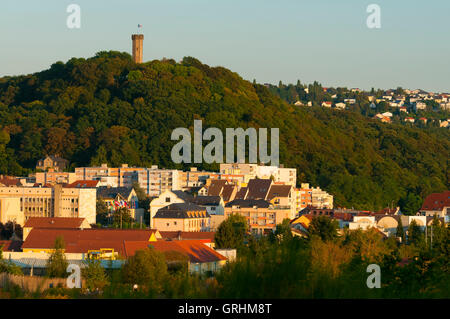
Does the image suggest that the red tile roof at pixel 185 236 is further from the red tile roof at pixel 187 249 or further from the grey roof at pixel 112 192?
the grey roof at pixel 112 192

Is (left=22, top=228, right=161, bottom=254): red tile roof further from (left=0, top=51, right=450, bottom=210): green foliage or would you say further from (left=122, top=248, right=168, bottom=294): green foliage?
(left=0, top=51, right=450, bottom=210): green foliage

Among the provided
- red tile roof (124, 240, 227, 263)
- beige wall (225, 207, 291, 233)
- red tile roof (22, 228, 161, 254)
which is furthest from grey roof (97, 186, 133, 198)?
red tile roof (124, 240, 227, 263)

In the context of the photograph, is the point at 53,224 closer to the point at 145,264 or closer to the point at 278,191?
the point at 278,191

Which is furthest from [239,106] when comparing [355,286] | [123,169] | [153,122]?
[355,286]

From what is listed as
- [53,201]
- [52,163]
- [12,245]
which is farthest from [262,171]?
[12,245]

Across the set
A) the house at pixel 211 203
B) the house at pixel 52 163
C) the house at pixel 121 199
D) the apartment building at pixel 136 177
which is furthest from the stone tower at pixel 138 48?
the house at pixel 211 203

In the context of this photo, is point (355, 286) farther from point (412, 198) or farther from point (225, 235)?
point (412, 198)

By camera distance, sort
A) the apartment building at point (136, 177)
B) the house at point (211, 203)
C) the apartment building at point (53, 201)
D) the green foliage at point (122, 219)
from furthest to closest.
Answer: the apartment building at point (136, 177) → the house at point (211, 203) → the apartment building at point (53, 201) → the green foliage at point (122, 219)

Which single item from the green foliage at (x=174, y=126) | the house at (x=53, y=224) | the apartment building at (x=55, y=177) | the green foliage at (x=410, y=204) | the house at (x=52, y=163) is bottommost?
the green foliage at (x=410, y=204)
